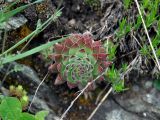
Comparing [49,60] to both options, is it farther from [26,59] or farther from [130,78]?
[130,78]

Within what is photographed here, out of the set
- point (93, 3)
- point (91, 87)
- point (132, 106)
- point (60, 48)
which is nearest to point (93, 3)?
point (93, 3)

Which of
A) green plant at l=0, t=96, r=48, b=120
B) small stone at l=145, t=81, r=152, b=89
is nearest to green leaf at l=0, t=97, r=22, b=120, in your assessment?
green plant at l=0, t=96, r=48, b=120

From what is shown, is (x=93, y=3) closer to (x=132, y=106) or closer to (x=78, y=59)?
(x=78, y=59)

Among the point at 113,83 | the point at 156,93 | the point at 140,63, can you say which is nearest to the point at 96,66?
the point at 113,83

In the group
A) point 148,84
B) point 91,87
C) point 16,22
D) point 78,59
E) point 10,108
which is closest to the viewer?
point 10,108

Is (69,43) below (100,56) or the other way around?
the other way around

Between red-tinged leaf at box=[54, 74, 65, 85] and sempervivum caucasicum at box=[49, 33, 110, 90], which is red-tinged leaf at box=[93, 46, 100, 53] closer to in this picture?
sempervivum caucasicum at box=[49, 33, 110, 90]

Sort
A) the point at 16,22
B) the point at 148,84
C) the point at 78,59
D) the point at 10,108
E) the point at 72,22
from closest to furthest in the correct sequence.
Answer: the point at 10,108, the point at 78,59, the point at 16,22, the point at 148,84, the point at 72,22
